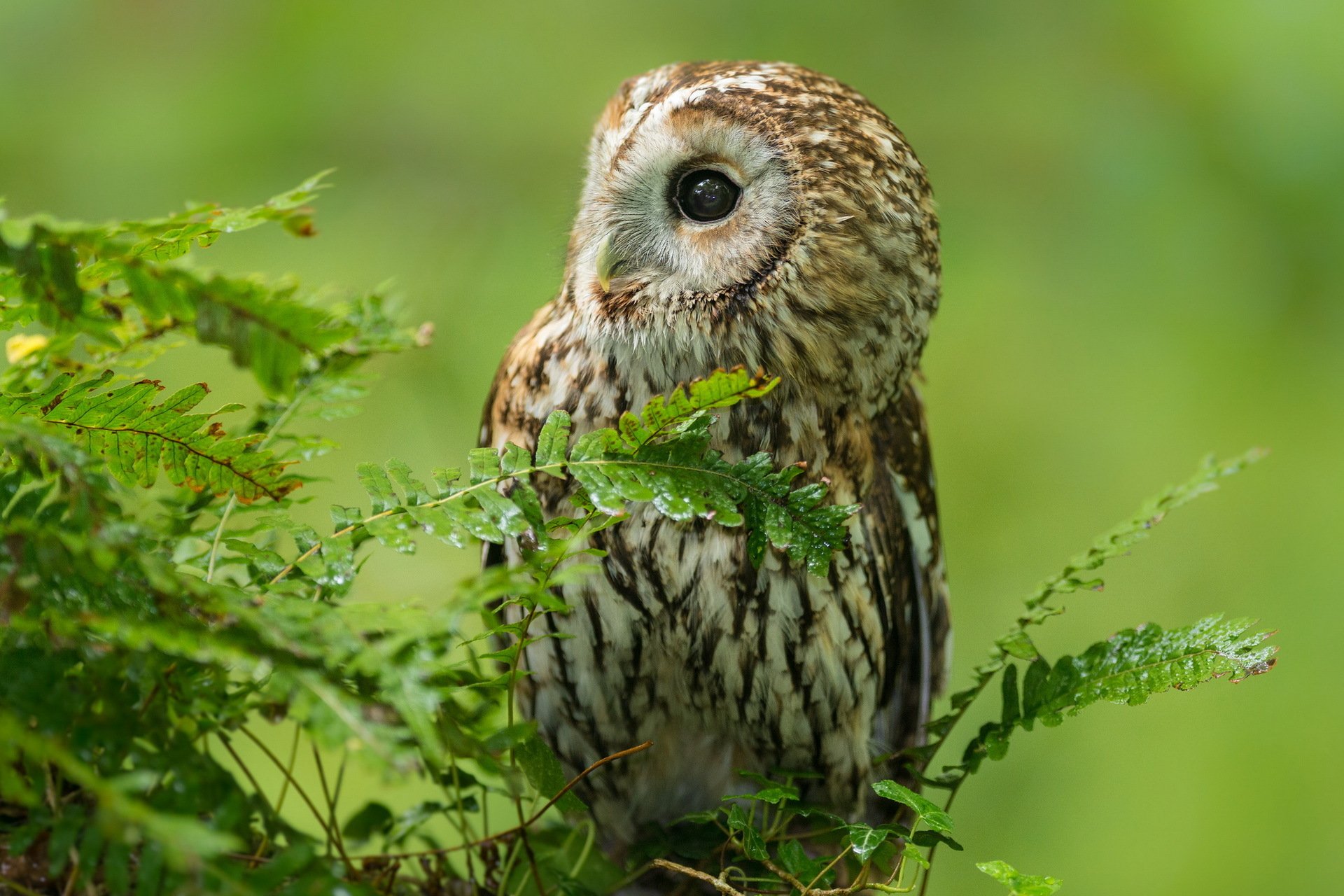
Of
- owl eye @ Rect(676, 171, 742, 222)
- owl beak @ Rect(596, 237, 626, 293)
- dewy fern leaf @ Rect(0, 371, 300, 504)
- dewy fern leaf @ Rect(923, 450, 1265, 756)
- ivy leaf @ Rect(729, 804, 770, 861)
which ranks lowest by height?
ivy leaf @ Rect(729, 804, 770, 861)

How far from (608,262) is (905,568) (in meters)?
0.69

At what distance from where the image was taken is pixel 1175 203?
2.87m

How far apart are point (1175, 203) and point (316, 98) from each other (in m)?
2.46

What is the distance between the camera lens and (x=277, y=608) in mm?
691

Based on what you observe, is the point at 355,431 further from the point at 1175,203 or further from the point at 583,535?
the point at 1175,203

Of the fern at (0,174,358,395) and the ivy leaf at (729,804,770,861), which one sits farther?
the ivy leaf at (729,804,770,861)

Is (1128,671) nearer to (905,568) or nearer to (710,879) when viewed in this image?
(710,879)

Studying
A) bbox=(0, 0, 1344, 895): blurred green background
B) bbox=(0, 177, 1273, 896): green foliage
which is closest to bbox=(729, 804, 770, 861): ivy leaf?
bbox=(0, 177, 1273, 896): green foliage

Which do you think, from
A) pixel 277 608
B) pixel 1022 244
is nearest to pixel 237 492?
pixel 277 608

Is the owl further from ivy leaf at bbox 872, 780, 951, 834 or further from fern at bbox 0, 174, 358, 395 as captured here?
fern at bbox 0, 174, 358, 395

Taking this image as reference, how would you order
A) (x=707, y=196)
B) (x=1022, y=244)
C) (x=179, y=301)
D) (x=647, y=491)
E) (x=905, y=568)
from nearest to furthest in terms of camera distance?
(x=179, y=301) → (x=647, y=491) → (x=707, y=196) → (x=905, y=568) → (x=1022, y=244)

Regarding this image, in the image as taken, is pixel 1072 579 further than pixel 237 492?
Yes

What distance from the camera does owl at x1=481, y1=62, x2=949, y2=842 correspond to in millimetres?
1227

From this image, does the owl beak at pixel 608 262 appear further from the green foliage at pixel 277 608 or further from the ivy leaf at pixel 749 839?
the ivy leaf at pixel 749 839
